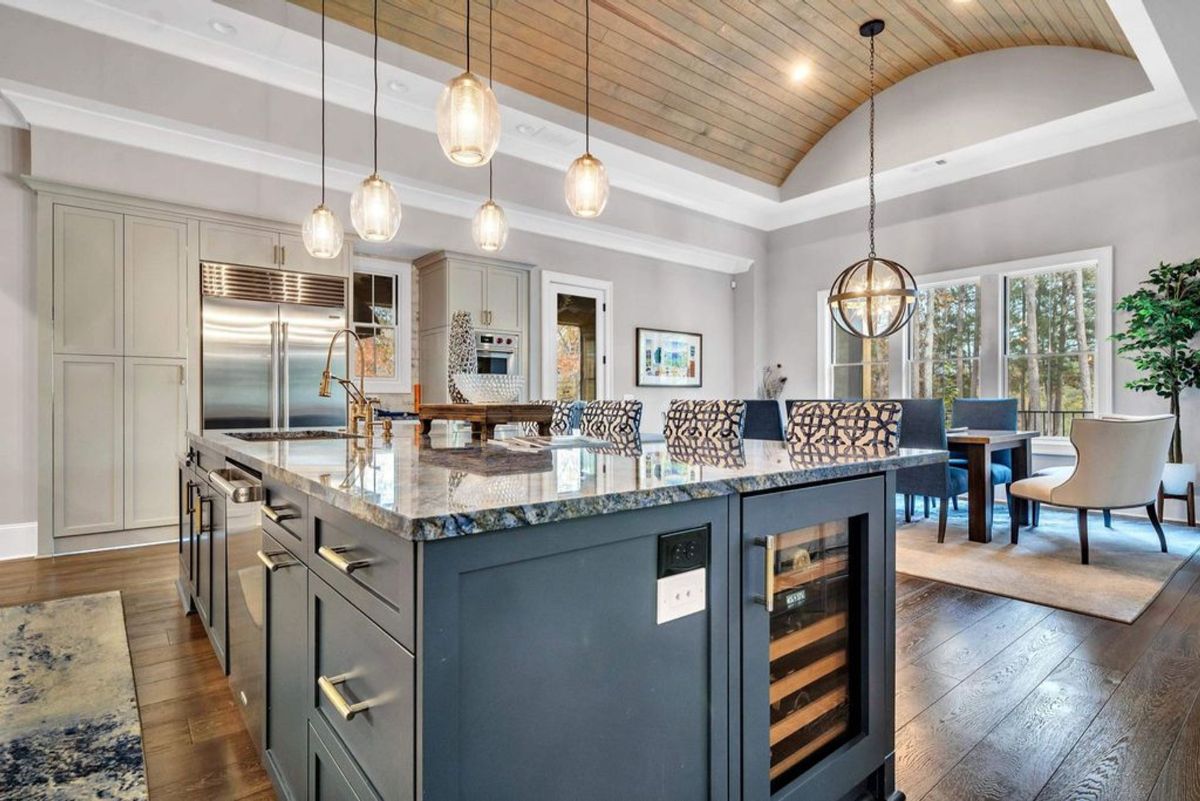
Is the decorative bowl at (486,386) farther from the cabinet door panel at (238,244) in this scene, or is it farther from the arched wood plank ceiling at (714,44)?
the arched wood plank ceiling at (714,44)

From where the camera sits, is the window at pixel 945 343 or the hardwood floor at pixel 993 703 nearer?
the hardwood floor at pixel 993 703

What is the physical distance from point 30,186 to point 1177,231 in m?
8.22

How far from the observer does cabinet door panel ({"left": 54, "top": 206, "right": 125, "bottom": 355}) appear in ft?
12.6

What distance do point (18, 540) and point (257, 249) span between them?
2386 millimetres

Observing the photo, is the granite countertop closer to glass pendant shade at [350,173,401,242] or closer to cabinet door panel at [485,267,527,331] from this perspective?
glass pendant shade at [350,173,401,242]

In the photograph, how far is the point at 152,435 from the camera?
163 inches

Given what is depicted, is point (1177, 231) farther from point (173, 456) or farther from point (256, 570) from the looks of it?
point (173, 456)

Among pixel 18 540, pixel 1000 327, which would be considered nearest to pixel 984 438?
pixel 1000 327

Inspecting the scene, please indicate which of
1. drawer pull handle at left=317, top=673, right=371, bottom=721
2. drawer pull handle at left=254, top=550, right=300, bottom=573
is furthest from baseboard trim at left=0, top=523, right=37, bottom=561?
drawer pull handle at left=317, top=673, right=371, bottom=721

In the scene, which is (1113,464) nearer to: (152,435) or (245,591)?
(245,591)

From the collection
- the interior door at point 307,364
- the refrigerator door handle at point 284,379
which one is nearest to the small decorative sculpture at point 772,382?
the interior door at point 307,364

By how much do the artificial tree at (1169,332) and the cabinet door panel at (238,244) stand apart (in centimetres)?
656

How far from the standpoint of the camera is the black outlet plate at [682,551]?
1.12 meters

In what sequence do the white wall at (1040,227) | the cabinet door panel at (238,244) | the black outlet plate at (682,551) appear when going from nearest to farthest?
the black outlet plate at (682,551) < the cabinet door panel at (238,244) < the white wall at (1040,227)
